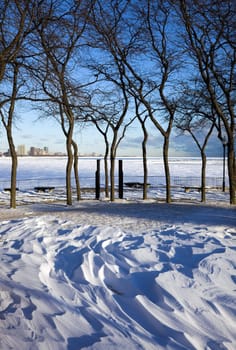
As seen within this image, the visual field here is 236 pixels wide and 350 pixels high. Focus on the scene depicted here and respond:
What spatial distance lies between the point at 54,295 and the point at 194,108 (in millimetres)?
14639

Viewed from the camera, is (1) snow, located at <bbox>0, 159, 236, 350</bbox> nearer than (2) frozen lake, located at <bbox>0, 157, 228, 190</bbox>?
Yes

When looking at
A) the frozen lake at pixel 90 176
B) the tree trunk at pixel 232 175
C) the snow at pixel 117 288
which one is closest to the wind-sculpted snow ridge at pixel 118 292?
the snow at pixel 117 288

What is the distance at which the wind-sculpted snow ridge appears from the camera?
3.03 meters

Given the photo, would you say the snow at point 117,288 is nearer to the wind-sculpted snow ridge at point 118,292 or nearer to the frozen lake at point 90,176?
the wind-sculpted snow ridge at point 118,292

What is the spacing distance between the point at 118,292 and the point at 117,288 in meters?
0.11

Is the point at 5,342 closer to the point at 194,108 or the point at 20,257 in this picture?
Answer: the point at 20,257

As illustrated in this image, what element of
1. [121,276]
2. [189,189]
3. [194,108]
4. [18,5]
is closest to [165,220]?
[121,276]

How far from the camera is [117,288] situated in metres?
4.07

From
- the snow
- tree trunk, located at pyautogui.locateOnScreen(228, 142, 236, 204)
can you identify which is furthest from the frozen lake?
the snow

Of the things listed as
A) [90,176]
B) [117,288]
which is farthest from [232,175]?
[90,176]

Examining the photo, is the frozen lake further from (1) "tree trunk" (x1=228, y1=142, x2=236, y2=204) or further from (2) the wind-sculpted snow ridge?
(2) the wind-sculpted snow ridge

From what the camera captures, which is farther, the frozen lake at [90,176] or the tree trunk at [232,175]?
the frozen lake at [90,176]

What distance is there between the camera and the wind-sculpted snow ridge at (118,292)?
3025 millimetres

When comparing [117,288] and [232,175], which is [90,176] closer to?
[232,175]
